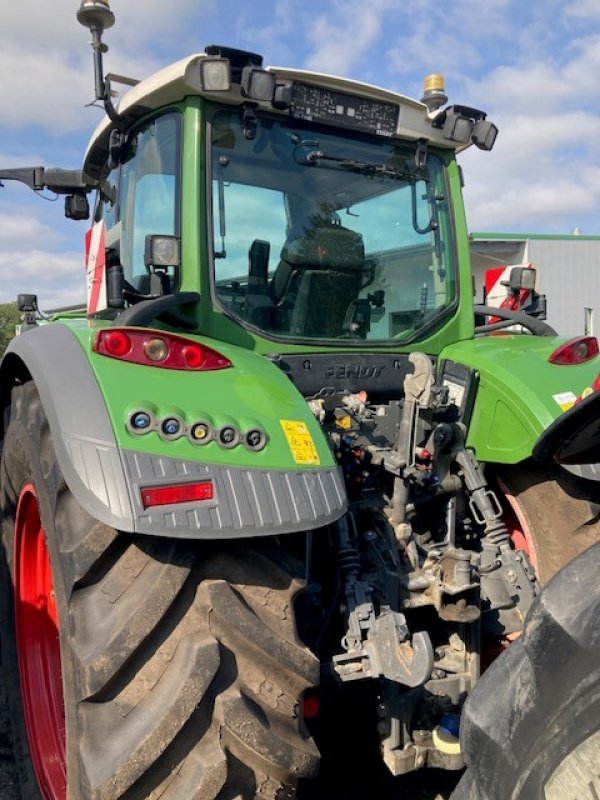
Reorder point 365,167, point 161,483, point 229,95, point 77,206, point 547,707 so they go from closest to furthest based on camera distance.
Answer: point 547,707 → point 161,483 → point 229,95 → point 365,167 → point 77,206

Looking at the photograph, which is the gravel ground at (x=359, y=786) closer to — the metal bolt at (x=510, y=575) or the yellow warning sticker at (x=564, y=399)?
the metal bolt at (x=510, y=575)

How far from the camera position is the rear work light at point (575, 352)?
3.07 meters

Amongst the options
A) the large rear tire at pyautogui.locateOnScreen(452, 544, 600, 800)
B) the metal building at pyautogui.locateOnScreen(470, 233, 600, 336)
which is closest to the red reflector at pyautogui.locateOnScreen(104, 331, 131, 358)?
the large rear tire at pyautogui.locateOnScreen(452, 544, 600, 800)

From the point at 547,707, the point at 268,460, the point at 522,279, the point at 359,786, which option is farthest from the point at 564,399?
the point at 547,707

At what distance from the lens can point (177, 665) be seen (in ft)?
5.83

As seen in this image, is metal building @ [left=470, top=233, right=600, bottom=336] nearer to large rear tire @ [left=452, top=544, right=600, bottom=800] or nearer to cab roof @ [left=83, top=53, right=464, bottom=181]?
cab roof @ [left=83, top=53, right=464, bottom=181]

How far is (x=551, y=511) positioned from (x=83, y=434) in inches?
74.3

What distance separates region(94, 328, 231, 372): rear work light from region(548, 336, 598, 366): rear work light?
1630 millimetres

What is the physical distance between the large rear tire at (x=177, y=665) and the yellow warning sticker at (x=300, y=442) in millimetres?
250

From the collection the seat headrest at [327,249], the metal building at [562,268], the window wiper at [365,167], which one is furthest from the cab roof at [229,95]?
the metal building at [562,268]

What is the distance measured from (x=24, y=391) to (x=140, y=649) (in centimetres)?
111

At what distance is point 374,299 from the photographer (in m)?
3.12

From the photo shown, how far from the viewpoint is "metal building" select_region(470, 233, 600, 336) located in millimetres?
17969

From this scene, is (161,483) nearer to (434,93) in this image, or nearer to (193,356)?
(193,356)
